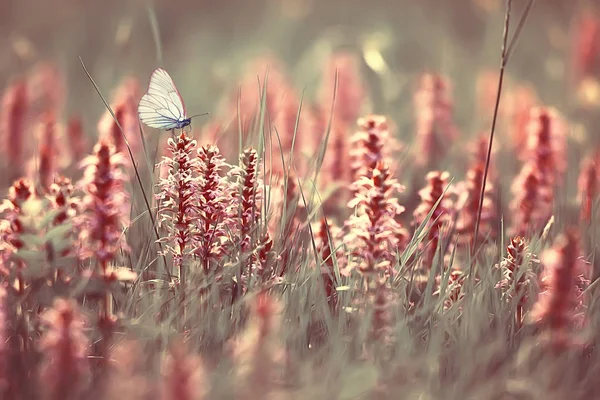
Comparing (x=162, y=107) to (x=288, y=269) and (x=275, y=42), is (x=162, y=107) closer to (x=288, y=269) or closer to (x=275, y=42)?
(x=288, y=269)

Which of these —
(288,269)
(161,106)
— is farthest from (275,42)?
(288,269)

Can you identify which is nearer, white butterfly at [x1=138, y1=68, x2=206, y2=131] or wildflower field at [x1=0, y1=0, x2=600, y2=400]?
wildflower field at [x1=0, y1=0, x2=600, y2=400]

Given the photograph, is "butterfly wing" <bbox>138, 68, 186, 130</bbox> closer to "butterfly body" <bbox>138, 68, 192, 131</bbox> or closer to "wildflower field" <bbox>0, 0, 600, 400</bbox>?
"butterfly body" <bbox>138, 68, 192, 131</bbox>

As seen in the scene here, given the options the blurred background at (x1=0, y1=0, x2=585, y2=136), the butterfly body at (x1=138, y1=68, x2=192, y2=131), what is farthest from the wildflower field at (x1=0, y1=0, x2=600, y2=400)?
the blurred background at (x1=0, y1=0, x2=585, y2=136)

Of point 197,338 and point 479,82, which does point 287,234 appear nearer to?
point 197,338

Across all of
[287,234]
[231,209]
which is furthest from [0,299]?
[287,234]

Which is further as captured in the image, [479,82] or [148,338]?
[479,82]

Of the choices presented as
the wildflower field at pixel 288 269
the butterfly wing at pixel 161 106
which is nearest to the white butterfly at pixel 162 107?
the butterfly wing at pixel 161 106
